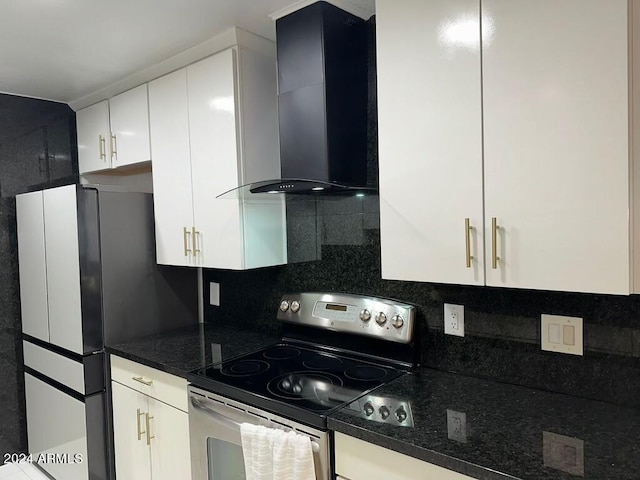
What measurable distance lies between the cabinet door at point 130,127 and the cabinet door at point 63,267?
398 mm

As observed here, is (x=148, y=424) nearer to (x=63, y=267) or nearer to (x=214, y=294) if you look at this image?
(x=214, y=294)

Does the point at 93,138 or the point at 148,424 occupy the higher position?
the point at 93,138

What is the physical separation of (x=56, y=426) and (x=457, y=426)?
7.34ft

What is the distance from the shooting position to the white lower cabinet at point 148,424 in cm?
194

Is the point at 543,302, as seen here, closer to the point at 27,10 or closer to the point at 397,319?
the point at 397,319

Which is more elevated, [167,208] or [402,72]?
[402,72]

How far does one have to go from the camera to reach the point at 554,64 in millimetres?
1160

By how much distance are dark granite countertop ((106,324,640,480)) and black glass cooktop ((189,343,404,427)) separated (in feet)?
0.31

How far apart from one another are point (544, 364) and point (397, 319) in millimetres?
525

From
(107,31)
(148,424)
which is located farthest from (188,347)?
(107,31)

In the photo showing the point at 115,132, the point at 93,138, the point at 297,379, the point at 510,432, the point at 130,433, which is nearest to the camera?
the point at 510,432

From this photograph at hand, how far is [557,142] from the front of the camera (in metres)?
1.17

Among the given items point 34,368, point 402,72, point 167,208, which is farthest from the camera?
point 34,368

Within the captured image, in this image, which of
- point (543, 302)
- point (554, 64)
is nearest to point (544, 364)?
point (543, 302)
